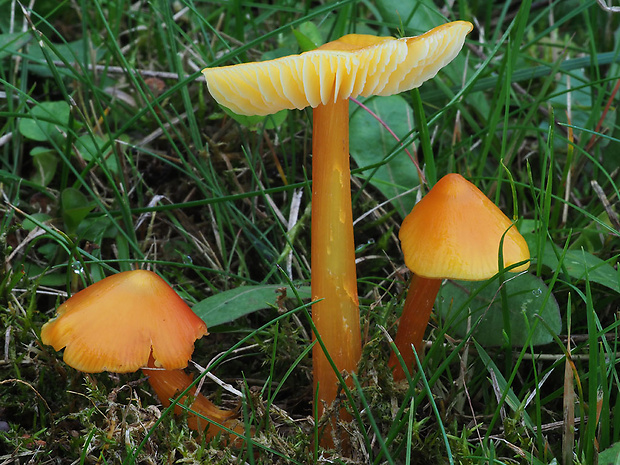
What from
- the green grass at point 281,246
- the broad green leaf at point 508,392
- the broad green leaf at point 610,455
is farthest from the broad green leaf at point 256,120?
the broad green leaf at point 610,455

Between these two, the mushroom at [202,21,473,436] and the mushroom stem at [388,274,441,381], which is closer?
the mushroom at [202,21,473,436]

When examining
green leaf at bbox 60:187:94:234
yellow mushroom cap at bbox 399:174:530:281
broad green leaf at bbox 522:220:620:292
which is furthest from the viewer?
green leaf at bbox 60:187:94:234

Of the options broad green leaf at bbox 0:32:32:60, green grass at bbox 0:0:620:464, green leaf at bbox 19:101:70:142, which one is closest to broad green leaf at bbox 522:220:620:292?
green grass at bbox 0:0:620:464

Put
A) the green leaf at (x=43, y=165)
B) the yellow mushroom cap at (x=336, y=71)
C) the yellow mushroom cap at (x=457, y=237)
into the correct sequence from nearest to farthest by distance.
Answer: the yellow mushroom cap at (x=336, y=71) → the yellow mushroom cap at (x=457, y=237) → the green leaf at (x=43, y=165)

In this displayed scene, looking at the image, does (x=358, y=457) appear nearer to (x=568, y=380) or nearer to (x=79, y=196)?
(x=568, y=380)

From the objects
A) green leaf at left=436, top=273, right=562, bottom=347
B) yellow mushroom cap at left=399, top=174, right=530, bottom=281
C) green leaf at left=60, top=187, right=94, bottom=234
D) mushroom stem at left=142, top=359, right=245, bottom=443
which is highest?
yellow mushroom cap at left=399, top=174, right=530, bottom=281

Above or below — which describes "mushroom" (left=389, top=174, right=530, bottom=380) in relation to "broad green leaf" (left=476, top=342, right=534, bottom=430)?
above

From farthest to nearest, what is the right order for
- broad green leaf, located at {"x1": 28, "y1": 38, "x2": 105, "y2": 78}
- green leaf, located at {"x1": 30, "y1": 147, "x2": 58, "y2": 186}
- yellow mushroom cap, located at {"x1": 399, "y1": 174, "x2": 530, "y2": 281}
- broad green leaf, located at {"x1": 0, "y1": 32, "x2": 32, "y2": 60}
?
broad green leaf, located at {"x1": 28, "y1": 38, "x2": 105, "y2": 78} → broad green leaf, located at {"x1": 0, "y1": 32, "x2": 32, "y2": 60} → green leaf, located at {"x1": 30, "y1": 147, "x2": 58, "y2": 186} → yellow mushroom cap, located at {"x1": 399, "y1": 174, "x2": 530, "y2": 281}

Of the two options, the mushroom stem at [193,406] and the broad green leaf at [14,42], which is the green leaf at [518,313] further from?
the broad green leaf at [14,42]

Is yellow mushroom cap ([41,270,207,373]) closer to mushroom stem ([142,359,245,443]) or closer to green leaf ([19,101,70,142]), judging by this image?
mushroom stem ([142,359,245,443])
